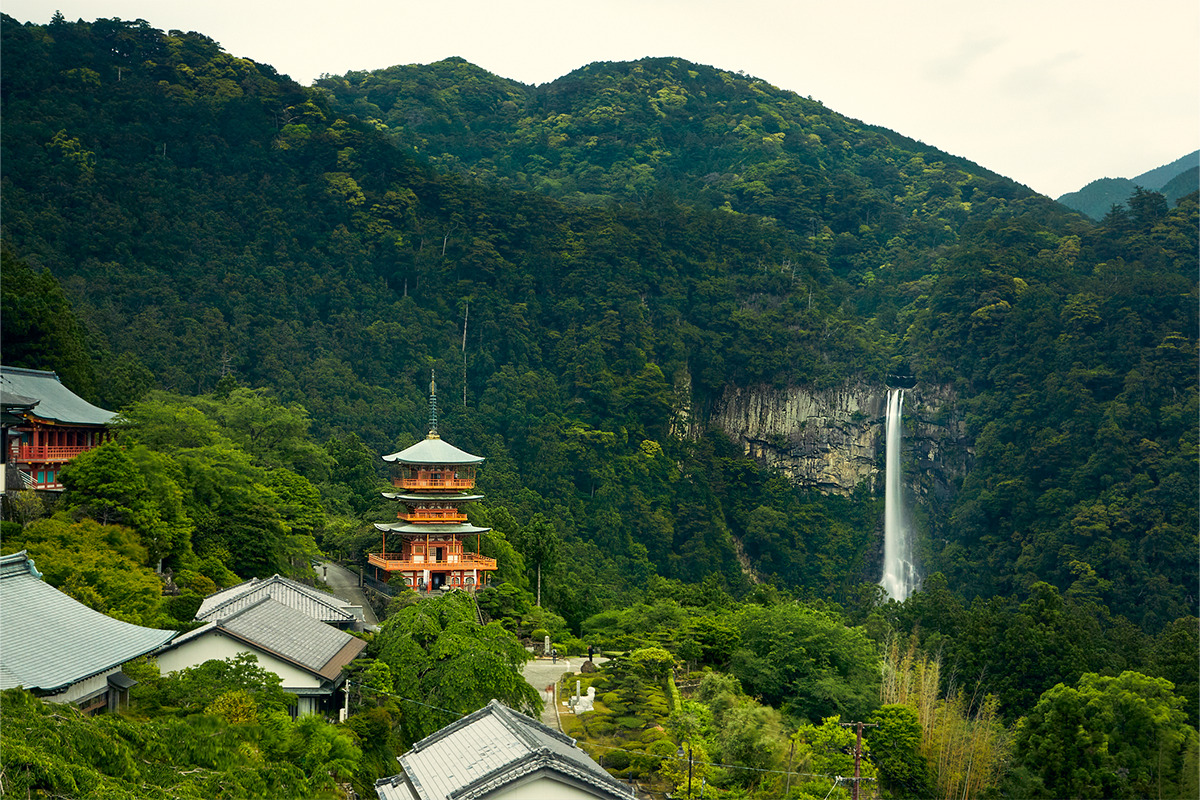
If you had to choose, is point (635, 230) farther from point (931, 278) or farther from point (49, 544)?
point (49, 544)

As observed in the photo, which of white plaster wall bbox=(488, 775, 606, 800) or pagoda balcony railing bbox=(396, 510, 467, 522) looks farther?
pagoda balcony railing bbox=(396, 510, 467, 522)

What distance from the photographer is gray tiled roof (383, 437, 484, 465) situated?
37.6 meters

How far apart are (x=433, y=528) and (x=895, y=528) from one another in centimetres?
3734

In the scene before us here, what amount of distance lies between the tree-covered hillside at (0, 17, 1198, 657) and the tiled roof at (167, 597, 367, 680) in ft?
74.6

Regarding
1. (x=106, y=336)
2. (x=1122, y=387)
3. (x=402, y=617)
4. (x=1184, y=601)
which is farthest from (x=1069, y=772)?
(x=106, y=336)

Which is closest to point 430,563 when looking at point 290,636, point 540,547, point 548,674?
point 540,547

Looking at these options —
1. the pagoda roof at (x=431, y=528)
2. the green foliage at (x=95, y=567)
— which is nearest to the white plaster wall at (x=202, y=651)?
the green foliage at (x=95, y=567)

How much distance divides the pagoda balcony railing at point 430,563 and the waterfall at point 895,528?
3260 cm

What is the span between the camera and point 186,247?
198 ft

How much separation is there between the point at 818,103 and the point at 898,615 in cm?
8369

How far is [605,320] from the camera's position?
226 ft

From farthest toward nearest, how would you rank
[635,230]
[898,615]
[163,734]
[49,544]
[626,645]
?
1. [635,230]
2. [898,615]
3. [626,645]
4. [49,544]
5. [163,734]

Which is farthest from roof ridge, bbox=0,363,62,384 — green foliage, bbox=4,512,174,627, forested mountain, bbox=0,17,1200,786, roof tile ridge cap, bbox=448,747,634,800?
roof tile ridge cap, bbox=448,747,634,800

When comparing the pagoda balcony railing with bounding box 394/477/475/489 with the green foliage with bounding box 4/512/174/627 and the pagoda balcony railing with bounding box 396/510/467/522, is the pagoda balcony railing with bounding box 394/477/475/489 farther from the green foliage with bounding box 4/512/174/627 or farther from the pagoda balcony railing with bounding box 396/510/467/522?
the green foliage with bounding box 4/512/174/627
